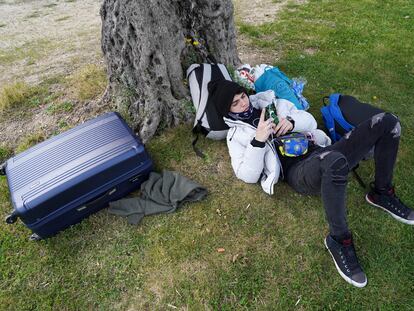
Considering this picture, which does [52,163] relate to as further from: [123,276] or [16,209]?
[123,276]

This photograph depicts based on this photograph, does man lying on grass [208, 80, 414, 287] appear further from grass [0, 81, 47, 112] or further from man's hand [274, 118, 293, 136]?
grass [0, 81, 47, 112]

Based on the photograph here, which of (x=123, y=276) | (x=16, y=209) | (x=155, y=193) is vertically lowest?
(x=123, y=276)

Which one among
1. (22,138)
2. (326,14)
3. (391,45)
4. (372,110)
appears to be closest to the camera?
(372,110)

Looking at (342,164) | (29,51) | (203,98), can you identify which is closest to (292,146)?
(342,164)

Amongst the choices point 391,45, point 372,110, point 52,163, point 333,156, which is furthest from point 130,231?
point 391,45

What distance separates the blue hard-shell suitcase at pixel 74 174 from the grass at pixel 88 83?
1.64 metres

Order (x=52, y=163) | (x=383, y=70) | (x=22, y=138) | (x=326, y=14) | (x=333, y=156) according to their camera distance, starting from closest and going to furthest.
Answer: (x=333, y=156) → (x=52, y=163) → (x=22, y=138) → (x=383, y=70) → (x=326, y=14)

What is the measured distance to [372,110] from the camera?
377 cm

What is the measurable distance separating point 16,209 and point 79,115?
2.21 metres

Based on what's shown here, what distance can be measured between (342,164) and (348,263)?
3.16 feet

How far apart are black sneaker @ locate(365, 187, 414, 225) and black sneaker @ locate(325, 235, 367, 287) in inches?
28.3

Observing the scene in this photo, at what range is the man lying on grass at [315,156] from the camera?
2957 millimetres

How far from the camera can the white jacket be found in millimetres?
3461

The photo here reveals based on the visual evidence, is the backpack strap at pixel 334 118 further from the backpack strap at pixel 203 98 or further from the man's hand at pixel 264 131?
the backpack strap at pixel 203 98
